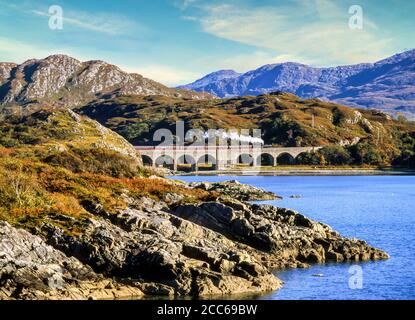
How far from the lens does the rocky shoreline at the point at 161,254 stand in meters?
35.8

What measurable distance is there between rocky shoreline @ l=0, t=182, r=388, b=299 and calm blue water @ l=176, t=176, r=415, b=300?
2072 millimetres

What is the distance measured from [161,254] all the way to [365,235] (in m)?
33.5

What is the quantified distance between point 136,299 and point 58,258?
6.02 metres

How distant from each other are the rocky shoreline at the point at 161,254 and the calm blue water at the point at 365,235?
2072 millimetres

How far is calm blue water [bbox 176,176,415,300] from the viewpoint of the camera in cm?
4027

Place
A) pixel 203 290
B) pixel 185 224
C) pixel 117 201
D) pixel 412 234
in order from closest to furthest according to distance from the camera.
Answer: pixel 203 290, pixel 185 224, pixel 117 201, pixel 412 234

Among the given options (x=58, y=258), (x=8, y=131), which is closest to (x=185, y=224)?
(x=58, y=258)

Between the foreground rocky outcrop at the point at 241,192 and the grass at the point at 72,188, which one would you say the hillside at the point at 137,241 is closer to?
the grass at the point at 72,188

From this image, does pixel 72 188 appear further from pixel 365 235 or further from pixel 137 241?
pixel 365 235

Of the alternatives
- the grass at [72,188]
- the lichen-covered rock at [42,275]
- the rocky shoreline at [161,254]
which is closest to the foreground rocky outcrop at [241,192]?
the grass at [72,188]

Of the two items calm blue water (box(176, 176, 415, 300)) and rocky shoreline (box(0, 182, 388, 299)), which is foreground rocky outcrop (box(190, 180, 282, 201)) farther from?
rocky shoreline (box(0, 182, 388, 299))

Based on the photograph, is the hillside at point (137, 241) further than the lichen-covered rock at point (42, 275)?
Yes
